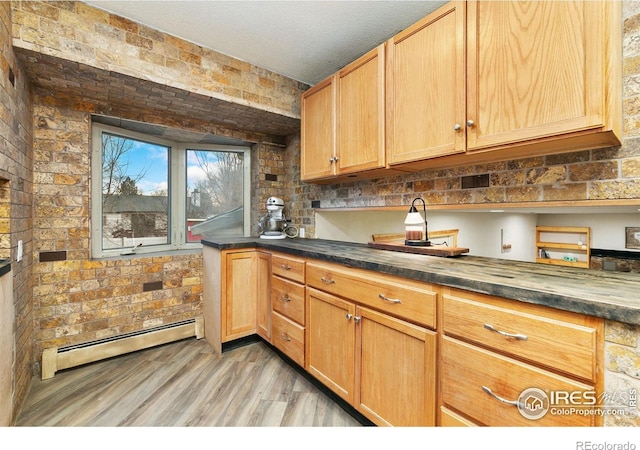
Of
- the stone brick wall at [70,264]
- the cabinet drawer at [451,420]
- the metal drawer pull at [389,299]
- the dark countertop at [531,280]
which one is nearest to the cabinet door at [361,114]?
the dark countertop at [531,280]

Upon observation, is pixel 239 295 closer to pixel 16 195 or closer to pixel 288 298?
pixel 288 298

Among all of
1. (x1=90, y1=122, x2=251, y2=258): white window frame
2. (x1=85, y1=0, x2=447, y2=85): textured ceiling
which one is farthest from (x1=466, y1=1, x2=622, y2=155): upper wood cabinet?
(x1=90, y1=122, x2=251, y2=258): white window frame

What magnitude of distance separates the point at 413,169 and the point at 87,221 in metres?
2.53

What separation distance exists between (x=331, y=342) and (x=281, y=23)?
2119 millimetres

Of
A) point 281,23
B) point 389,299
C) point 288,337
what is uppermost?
point 281,23

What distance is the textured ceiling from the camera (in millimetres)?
1755

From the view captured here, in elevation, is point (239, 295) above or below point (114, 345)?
above

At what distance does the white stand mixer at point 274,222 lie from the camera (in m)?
2.87

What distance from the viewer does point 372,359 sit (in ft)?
4.83

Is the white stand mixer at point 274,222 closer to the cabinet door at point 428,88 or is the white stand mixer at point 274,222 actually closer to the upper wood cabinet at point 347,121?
the upper wood cabinet at point 347,121

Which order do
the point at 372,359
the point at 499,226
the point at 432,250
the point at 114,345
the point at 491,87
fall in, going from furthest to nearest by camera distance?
1. the point at 114,345
2. the point at 499,226
3. the point at 432,250
4. the point at 372,359
5. the point at 491,87

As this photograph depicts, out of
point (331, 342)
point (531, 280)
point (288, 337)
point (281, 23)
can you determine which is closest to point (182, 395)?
point (288, 337)

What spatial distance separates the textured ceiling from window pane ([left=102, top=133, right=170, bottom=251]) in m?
1.17

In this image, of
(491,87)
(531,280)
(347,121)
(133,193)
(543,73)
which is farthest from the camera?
(133,193)
